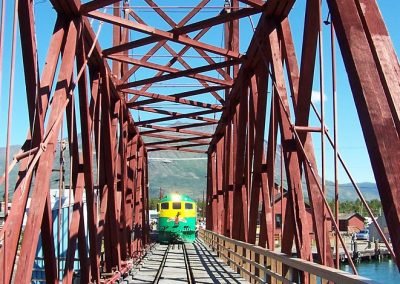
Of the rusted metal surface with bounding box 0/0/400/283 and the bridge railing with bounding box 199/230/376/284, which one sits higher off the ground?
the rusted metal surface with bounding box 0/0/400/283

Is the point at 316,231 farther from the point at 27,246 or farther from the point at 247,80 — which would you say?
the point at 247,80

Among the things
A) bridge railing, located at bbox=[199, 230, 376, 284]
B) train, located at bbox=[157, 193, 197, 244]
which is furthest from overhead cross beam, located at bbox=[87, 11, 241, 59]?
train, located at bbox=[157, 193, 197, 244]

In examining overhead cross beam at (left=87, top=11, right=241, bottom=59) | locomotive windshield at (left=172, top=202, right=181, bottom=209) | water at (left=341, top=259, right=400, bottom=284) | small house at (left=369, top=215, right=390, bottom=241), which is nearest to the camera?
small house at (left=369, top=215, right=390, bottom=241)

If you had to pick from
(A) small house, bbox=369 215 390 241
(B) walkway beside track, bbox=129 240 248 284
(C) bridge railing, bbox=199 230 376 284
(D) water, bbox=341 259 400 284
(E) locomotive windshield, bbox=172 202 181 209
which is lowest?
(D) water, bbox=341 259 400 284

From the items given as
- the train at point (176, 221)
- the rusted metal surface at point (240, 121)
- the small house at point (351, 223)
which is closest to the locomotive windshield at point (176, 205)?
the train at point (176, 221)

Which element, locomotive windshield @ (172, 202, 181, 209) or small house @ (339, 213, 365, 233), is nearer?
locomotive windshield @ (172, 202, 181, 209)

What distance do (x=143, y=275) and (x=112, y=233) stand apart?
5.77ft

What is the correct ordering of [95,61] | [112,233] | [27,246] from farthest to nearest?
[112,233]
[95,61]
[27,246]

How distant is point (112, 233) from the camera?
1697 cm

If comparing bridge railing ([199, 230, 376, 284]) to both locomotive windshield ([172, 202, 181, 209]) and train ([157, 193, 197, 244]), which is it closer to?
train ([157, 193, 197, 244])

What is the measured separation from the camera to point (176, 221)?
131 ft

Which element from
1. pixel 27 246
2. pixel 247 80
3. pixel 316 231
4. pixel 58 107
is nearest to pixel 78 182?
pixel 58 107

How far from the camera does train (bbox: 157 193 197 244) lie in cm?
3978

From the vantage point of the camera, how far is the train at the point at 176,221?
131ft
